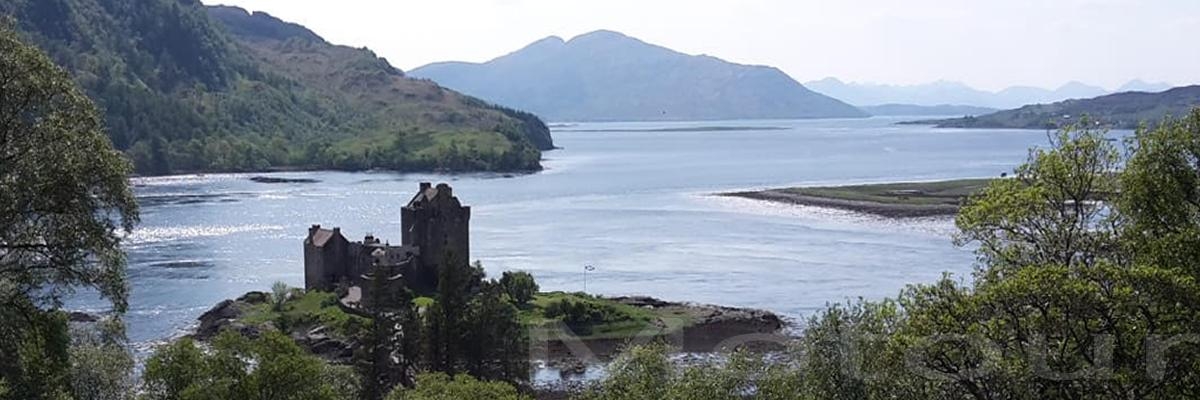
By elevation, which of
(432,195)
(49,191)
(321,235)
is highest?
(49,191)

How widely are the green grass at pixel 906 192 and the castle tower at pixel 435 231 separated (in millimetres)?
93803

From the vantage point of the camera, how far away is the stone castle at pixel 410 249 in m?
89.6

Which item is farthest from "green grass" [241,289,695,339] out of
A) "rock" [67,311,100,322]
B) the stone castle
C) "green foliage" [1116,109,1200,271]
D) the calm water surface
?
"green foliage" [1116,109,1200,271]

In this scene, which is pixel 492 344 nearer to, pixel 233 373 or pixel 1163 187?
pixel 233 373

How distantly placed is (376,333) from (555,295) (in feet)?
110

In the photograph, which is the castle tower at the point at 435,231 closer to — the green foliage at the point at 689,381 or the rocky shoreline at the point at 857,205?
the green foliage at the point at 689,381

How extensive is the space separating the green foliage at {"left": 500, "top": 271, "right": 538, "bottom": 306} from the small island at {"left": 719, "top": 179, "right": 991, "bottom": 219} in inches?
3188

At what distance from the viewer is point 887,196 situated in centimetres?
17900

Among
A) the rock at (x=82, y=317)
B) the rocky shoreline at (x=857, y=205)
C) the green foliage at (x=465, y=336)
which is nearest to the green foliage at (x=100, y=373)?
the green foliage at (x=465, y=336)

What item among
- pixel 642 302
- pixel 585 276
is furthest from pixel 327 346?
pixel 585 276

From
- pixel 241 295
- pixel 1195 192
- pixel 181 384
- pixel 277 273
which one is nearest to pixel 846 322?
pixel 1195 192

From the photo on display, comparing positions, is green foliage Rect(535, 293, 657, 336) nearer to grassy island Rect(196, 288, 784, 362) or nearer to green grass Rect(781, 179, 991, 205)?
grassy island Rect(196, 288, 784, 362)

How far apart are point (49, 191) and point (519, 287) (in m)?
68.9

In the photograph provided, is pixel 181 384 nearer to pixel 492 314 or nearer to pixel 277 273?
pixel 492 314
